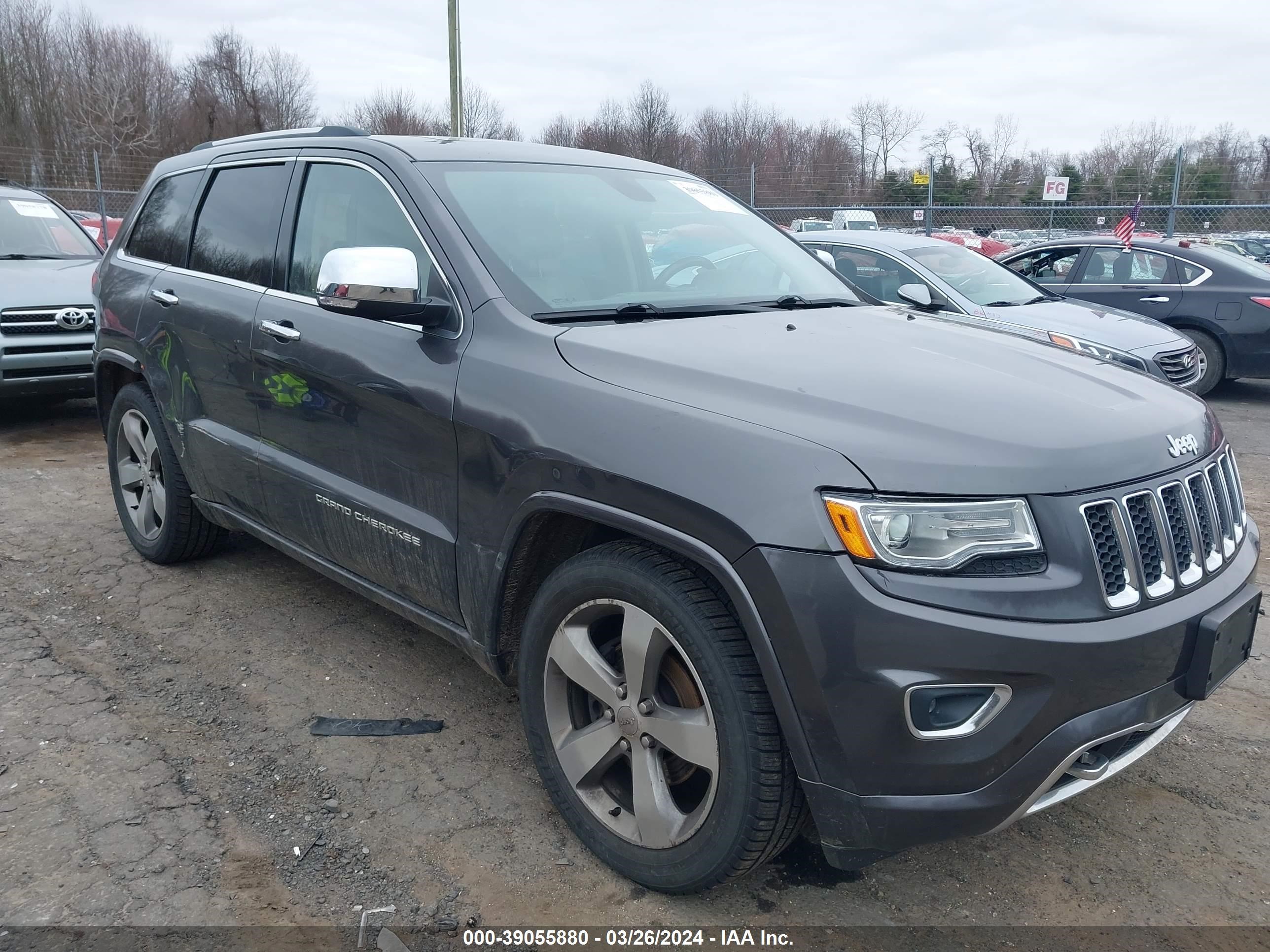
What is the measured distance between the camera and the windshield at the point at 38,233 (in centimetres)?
775

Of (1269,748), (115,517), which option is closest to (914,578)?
(1269,748)

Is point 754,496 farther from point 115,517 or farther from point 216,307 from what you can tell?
point 115,517

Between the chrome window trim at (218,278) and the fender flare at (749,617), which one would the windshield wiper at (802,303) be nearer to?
the fender flare at (749,617)

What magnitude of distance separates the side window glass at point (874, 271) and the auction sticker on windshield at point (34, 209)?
6.55 metres

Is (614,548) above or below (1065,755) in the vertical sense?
above

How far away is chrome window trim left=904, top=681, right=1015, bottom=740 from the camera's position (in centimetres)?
188

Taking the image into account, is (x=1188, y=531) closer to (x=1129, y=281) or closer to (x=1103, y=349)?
(x=1103, y=349)

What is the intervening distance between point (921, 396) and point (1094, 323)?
657 cm

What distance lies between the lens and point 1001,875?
2.51 meters

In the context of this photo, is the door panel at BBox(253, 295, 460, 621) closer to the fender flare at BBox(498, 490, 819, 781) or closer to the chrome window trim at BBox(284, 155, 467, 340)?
the chrome window trim at BBox(284, 155, 467, 340)

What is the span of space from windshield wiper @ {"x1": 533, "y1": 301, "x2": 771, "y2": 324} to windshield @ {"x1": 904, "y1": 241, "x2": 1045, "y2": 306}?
5.40 m

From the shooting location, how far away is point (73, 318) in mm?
7051

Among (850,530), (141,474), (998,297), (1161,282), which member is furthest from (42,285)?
(1161,282)

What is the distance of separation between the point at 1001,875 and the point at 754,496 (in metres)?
1.31
